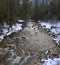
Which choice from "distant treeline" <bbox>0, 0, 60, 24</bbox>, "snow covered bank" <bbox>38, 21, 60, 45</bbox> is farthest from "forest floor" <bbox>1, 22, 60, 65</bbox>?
"distant treeline" <bbox>0, 0, 60, 24</bbox>

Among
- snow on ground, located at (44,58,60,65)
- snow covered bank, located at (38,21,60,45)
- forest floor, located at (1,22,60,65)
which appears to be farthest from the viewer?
snow covered bank, located at (38,21,60,45)

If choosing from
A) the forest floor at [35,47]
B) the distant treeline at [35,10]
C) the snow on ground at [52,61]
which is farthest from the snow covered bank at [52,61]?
the distant treeline at [35,10]

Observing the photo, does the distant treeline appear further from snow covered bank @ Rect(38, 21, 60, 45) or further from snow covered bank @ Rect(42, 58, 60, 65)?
snow covered bank @ Rect(42, 58, 60, 65)

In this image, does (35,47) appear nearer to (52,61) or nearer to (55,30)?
(52,61)

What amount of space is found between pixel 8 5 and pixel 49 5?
9877mm

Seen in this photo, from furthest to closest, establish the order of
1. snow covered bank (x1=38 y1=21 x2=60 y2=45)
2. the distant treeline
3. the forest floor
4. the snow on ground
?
the distant treeline → snow covered bank (x1=38 y1=21 x2=60 y2=45) → the forest floor → the snow on ground

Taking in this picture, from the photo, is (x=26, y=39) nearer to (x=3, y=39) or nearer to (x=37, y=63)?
(x=3, y=39)

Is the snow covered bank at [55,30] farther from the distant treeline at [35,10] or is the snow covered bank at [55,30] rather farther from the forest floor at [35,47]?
the distant treeline at [35,10]

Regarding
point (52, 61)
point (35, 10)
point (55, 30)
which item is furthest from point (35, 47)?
point (35, 10)

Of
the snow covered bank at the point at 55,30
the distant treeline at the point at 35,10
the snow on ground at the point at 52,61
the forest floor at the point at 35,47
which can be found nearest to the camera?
the snow on ground at the point at 52,61

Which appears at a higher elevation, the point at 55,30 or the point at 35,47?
the point at 35,47

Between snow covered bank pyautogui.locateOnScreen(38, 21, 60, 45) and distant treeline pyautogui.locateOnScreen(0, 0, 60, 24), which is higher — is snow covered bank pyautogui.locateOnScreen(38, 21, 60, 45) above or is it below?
below

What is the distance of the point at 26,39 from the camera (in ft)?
45.8

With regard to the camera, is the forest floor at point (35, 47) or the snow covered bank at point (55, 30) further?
the snow covered bank at point (55, 30)
